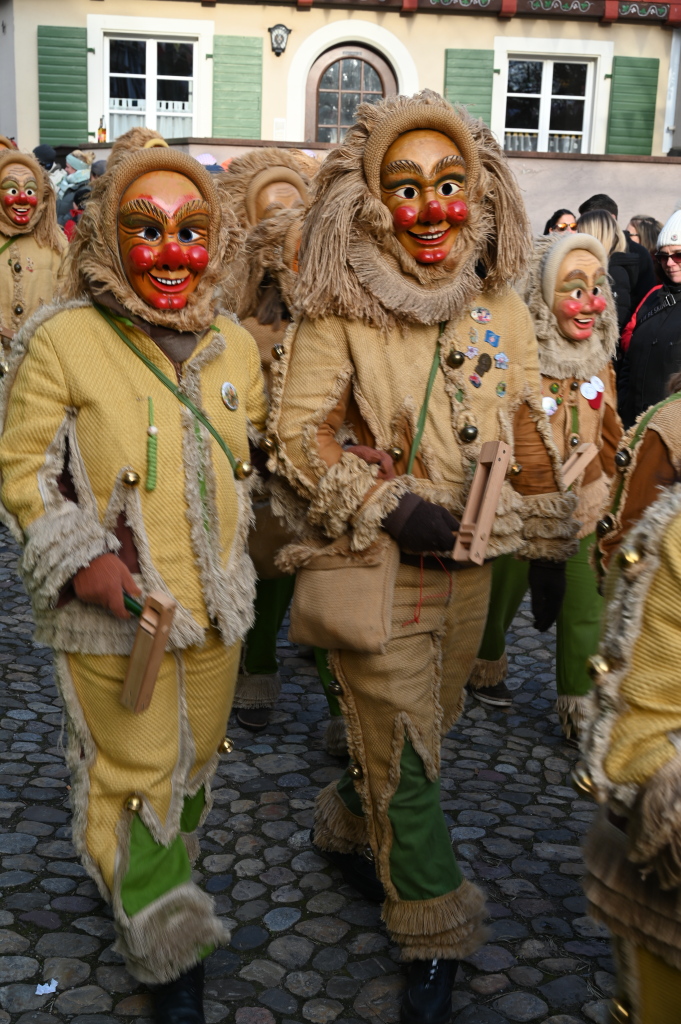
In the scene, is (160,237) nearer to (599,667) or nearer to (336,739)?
(599,667)

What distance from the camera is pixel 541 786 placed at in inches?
168

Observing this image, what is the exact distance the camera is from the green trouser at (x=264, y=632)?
485 cm

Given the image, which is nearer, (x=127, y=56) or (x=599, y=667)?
(x=599, y=667)

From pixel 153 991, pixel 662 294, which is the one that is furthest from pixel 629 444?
pixel 662 294

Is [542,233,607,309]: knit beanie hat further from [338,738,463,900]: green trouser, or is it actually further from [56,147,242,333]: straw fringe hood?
[338,738,463,900]: green trouser

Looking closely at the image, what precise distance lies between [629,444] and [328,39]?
15188 millimetres

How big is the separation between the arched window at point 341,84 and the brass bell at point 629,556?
15422 mm

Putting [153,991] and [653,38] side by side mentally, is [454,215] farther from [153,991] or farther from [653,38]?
[653,38]

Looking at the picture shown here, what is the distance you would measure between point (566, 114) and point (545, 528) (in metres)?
15.0

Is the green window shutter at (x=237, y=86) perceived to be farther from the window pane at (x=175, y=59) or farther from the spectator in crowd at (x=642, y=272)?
the spectator in crowd at (x=642, y=272)

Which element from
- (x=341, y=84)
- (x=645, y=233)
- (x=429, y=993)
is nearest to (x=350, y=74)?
(x=341, y=84)

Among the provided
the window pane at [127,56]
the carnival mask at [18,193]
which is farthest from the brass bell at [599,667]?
the window pane at [127,56]

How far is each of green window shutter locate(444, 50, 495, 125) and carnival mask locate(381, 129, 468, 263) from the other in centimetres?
1394

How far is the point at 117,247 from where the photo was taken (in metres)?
2.88
